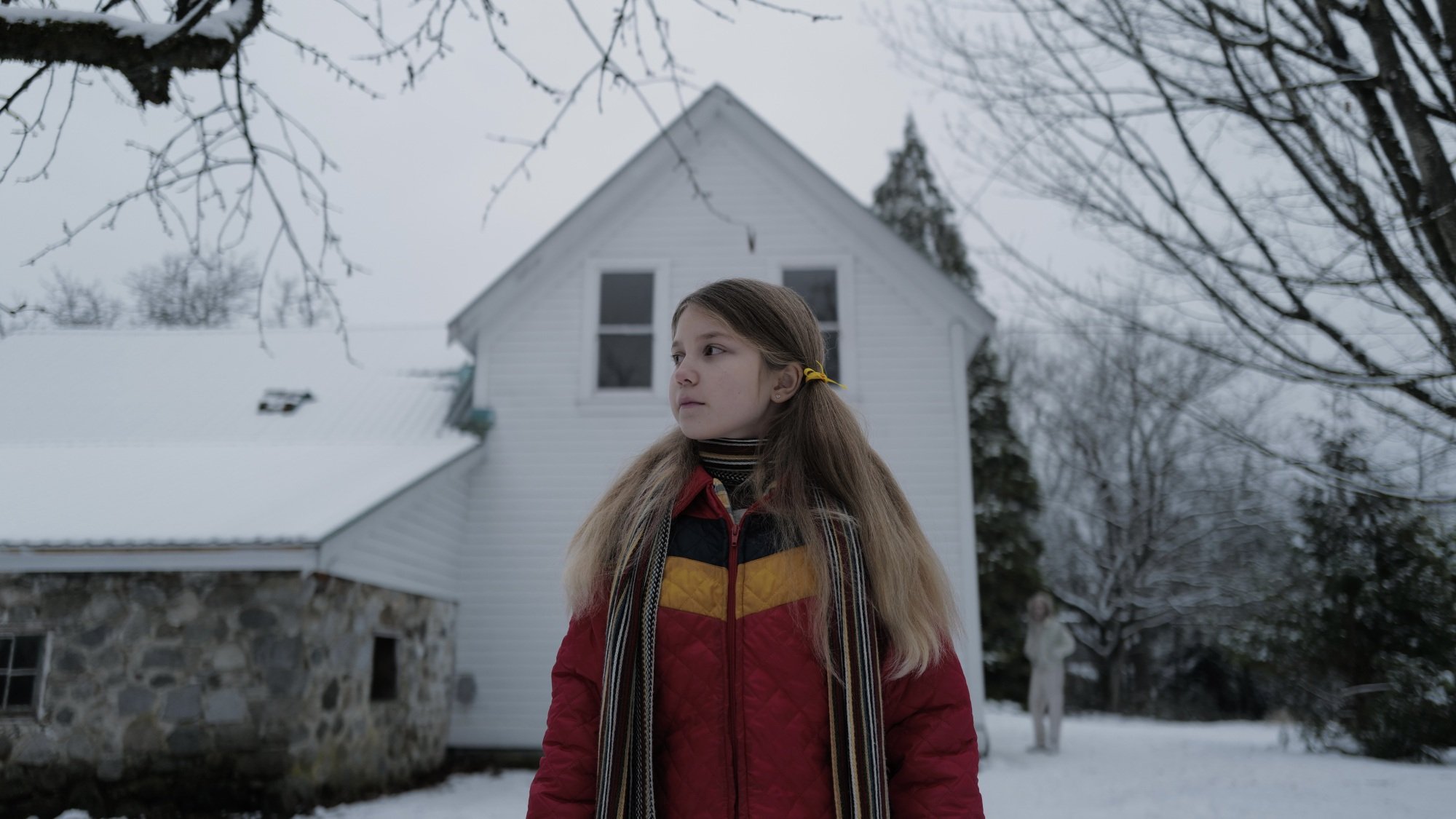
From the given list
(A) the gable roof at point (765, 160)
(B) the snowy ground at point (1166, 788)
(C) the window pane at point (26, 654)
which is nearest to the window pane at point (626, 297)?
(A) the gable roof at point (765, 160)

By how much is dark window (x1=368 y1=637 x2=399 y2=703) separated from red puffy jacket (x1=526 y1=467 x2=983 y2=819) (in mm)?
6407

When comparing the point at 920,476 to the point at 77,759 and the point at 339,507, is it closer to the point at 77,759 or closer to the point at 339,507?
the point at 339,507

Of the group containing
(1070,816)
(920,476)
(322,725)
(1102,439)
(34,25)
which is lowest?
(1070,816)

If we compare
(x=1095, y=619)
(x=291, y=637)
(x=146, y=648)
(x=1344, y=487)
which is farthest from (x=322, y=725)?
(x=1095, y=619)

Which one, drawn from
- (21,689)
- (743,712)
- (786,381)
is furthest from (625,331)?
(743,712)

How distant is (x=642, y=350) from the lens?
9531 mm

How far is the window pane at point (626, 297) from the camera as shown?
9.63 meters

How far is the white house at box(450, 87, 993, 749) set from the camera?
8891 millimetres

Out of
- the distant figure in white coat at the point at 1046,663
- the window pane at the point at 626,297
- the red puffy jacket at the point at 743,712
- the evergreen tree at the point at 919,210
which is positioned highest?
the evergreen tree at the point at 919,210

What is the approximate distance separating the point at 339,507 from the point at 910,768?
5.63 m

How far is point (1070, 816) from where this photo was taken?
20.7 feet

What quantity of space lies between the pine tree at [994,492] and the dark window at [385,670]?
9691mm

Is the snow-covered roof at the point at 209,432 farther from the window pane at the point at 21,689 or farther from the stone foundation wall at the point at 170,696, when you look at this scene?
the window pane at the point at 21,689

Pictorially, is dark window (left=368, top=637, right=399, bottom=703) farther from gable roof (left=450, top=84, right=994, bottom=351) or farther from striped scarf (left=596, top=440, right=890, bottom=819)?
striped scarf (left=596, top=440, right=890, bottom=819)
